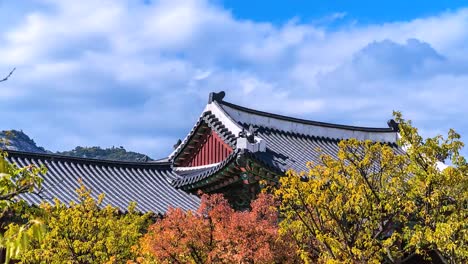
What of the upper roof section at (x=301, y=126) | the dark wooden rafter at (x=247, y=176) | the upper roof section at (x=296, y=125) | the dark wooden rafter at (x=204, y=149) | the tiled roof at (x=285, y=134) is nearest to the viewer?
the dark wooden rafter at (x=247, y=176)

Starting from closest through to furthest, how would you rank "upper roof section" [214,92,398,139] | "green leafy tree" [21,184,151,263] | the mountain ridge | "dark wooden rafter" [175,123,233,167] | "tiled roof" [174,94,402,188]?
"green leafy tree" [21,184,151,263] < "tiled roof" [174,94,402,188] < "dark wooden rafter" [175,123,233,167] < "upper roof section" [214,92,398,139] < the mountain ridge

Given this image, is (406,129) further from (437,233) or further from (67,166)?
(67,166)

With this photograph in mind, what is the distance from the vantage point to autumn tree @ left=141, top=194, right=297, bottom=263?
14.0 m

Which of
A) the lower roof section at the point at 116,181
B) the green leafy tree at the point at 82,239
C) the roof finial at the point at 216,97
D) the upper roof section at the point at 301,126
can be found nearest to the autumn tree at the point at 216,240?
the green leafy tree at the point at 82,239

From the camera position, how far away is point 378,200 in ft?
45.1

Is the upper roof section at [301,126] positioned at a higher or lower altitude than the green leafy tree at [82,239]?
higher

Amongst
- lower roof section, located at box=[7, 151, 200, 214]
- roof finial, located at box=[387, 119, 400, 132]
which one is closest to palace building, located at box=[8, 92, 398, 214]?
lower roof section, located at box=[7, 151, 200, 214]

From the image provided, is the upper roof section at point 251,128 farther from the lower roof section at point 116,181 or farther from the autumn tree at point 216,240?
the autumn tree at point 216,240

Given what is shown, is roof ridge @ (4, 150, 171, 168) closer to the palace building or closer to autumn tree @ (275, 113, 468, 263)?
the palace building

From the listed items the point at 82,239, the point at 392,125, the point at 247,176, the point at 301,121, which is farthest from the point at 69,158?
the point at 392,125

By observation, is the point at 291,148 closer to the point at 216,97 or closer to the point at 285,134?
the point at 285,134

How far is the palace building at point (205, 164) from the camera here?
70.9 feet

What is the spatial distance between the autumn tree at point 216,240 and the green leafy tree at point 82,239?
1970 mm

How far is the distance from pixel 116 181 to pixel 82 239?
9.02 meters
